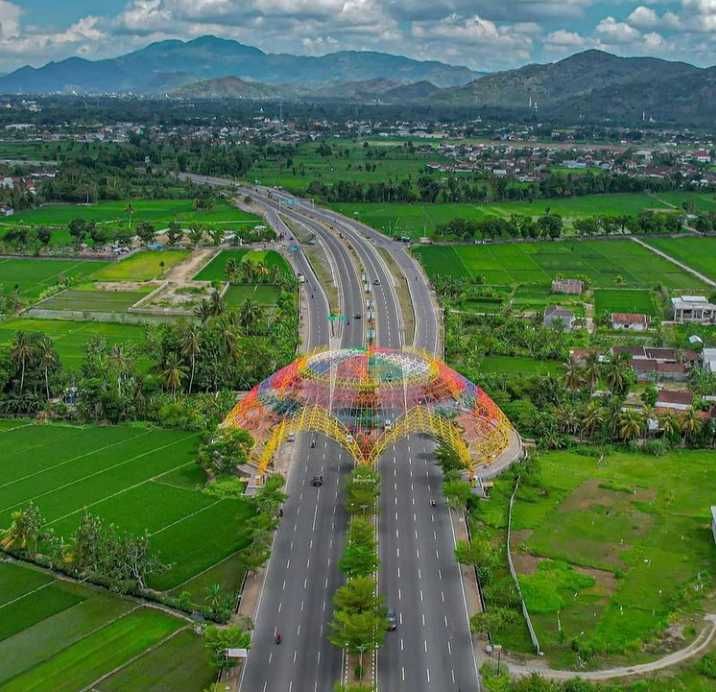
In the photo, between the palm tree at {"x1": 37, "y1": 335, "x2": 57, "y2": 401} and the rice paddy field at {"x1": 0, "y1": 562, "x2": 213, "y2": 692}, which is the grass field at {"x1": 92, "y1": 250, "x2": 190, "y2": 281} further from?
the rice paddy field at {"x1": 0, "y1": 562, "x2": 213, "y2": 692}

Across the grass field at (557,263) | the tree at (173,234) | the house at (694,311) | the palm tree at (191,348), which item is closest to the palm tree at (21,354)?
the palm tree at (191,348)

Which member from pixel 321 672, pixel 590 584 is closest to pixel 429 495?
pixel 590 584

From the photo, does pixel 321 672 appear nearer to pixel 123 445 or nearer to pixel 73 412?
pixel 123 445

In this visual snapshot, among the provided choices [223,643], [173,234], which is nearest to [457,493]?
[223,643]

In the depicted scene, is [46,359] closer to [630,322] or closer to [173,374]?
[173,374]

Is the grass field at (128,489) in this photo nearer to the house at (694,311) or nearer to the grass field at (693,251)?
the house at (694,311)

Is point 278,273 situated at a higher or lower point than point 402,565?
higher

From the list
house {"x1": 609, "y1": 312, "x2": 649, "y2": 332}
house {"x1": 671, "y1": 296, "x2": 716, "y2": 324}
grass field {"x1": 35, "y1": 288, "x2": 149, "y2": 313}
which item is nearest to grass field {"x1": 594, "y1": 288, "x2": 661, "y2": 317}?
house {"x1": 671, "y1": 296, "x2": 716, "y2": 324}
